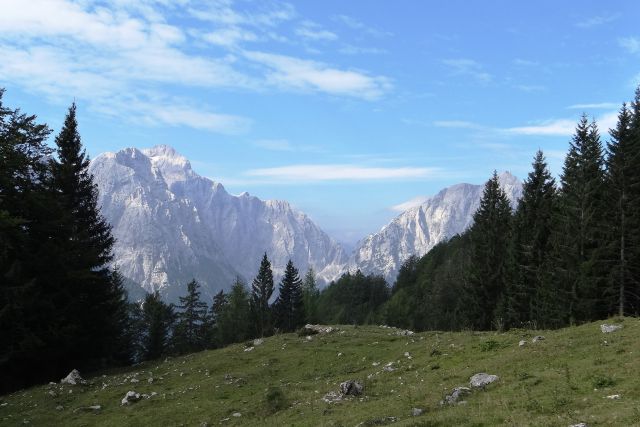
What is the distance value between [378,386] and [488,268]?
4699 centimetres

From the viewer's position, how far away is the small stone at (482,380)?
1830cm

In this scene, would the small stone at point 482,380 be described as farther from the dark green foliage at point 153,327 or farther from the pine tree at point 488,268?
the dark green foliage at point 153,327

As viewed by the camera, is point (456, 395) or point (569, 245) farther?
point (569, 245)

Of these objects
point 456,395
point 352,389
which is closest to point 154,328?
point 352,389

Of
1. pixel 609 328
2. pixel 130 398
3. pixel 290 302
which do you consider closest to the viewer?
pixel 609 328

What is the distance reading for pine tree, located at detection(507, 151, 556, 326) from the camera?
178 ft

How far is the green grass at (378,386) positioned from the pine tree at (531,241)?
2179 cm

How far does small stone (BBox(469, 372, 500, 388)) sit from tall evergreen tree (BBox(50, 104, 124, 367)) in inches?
1266

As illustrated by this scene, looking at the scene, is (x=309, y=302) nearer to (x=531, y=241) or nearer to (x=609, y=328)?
(x=531, y=241)

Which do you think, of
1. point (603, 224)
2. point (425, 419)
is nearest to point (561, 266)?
point (603, 224)

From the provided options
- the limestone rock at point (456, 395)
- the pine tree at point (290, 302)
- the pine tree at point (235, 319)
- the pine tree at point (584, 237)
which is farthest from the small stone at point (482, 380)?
the pine tree at point (290, 302)

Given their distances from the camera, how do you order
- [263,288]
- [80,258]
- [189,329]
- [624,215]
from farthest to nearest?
[263,288], [189,329], [624,215], [80,258]

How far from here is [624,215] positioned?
1743 inches

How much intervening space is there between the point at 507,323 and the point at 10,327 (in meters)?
50.7
